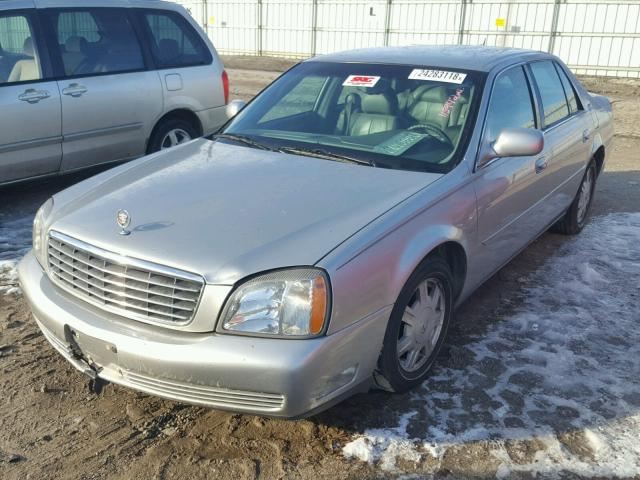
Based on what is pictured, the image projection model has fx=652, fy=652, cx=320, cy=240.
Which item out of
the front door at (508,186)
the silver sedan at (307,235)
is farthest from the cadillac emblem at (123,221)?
the front door at (508,186)

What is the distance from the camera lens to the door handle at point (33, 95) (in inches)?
221

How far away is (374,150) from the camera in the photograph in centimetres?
369

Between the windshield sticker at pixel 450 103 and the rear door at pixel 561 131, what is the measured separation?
99 centimetres

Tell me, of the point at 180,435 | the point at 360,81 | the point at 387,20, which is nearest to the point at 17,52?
the point at 360,81

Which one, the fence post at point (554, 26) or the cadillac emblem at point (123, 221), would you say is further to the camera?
the fence post at point (554, 26)

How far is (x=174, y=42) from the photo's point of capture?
6863 millimetres

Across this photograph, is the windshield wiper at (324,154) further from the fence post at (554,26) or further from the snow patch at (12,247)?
the fence post at (554,26)

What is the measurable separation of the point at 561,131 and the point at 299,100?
2.01 meters

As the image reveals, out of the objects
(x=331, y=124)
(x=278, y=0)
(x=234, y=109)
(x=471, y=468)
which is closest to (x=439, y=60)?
(x=331, y=124)

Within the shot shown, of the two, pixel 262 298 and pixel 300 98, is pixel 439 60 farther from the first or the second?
pixel 262 298

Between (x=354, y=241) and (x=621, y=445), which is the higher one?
(x=354, y=241)

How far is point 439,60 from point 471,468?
2.54 m

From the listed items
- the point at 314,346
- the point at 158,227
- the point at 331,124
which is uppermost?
the point at 331,124

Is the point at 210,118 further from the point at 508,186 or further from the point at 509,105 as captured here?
the point at 508,186
